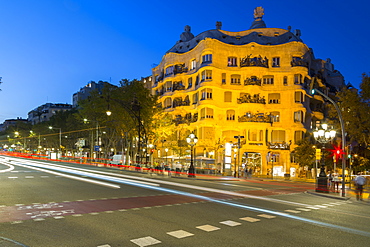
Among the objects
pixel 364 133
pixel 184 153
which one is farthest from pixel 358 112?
pixel 184 153

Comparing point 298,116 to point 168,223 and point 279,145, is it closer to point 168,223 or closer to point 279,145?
point 279,145

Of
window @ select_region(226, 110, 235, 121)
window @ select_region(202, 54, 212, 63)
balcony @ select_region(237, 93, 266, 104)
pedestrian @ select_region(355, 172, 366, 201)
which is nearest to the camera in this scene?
pedestrian @ select_region(355, 172, 366, 201)

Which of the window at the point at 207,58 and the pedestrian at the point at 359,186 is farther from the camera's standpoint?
the window at the point at 207,58

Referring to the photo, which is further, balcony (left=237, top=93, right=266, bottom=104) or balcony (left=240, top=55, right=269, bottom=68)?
balcony (left=240, top=55, right=269, bottom=68)

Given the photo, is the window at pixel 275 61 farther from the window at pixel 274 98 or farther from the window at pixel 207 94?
the window at pixel 207 94

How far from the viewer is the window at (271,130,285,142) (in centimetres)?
5183

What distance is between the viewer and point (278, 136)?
51.9 meters

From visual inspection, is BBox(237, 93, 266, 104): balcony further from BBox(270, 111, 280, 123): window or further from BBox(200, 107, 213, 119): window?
BBox(200, 107, 213, 119): window

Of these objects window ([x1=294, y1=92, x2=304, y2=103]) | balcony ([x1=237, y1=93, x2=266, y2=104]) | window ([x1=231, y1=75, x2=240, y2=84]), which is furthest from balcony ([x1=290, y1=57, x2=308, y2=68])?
window ([x1=231, y1=75, x2=240, y2=84])

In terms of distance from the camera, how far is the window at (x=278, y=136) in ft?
170

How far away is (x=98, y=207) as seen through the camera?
11844 mm

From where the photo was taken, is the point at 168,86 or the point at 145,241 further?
the point at 168,86

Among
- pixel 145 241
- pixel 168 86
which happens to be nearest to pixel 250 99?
pixel 168 86

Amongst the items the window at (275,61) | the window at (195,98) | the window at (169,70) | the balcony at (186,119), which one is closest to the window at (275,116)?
the window at (275,61)
